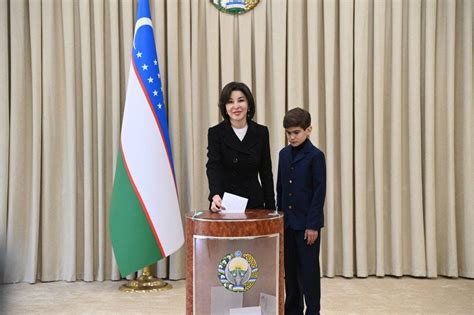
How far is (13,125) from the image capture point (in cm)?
501

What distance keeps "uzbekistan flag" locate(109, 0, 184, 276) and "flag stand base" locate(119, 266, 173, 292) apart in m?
0.21

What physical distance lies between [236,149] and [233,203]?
33cm

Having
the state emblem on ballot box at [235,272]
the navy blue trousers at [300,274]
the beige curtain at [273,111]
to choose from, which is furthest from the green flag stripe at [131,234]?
the state emblem on ballot box at [235,272]

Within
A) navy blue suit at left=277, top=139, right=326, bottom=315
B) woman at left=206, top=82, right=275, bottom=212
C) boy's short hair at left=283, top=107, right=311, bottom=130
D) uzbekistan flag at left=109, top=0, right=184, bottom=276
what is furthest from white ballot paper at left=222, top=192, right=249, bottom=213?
uzbekistan flag at left=109, top=0, right=184, bottom=276

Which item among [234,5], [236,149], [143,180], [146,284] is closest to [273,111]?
[234,5]

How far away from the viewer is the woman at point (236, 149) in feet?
10.6

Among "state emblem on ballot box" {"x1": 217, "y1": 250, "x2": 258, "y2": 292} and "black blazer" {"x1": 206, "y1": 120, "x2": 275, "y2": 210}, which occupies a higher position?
"black blazer" {"x1": 206, "y1": 120, "x2": 275, "y2": 210}

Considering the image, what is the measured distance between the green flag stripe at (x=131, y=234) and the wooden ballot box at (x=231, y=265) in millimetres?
1736

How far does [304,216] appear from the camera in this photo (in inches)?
133

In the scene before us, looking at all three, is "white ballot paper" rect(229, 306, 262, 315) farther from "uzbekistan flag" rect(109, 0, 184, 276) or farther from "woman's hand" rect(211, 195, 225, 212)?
"uzbekistan flag" rect(109, 0, 184, 276)

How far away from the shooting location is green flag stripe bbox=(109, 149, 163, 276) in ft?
15.0

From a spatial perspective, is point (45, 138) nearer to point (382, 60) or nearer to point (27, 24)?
point (27, 24)

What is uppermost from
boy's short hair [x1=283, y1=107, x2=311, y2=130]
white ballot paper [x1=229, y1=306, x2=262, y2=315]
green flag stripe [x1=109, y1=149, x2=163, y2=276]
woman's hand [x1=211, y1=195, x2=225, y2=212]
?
boy's short hair [x1=283, y1=107, x2=311, y2=130]

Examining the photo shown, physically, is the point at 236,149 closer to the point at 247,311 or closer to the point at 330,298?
→ the point at 247,311
